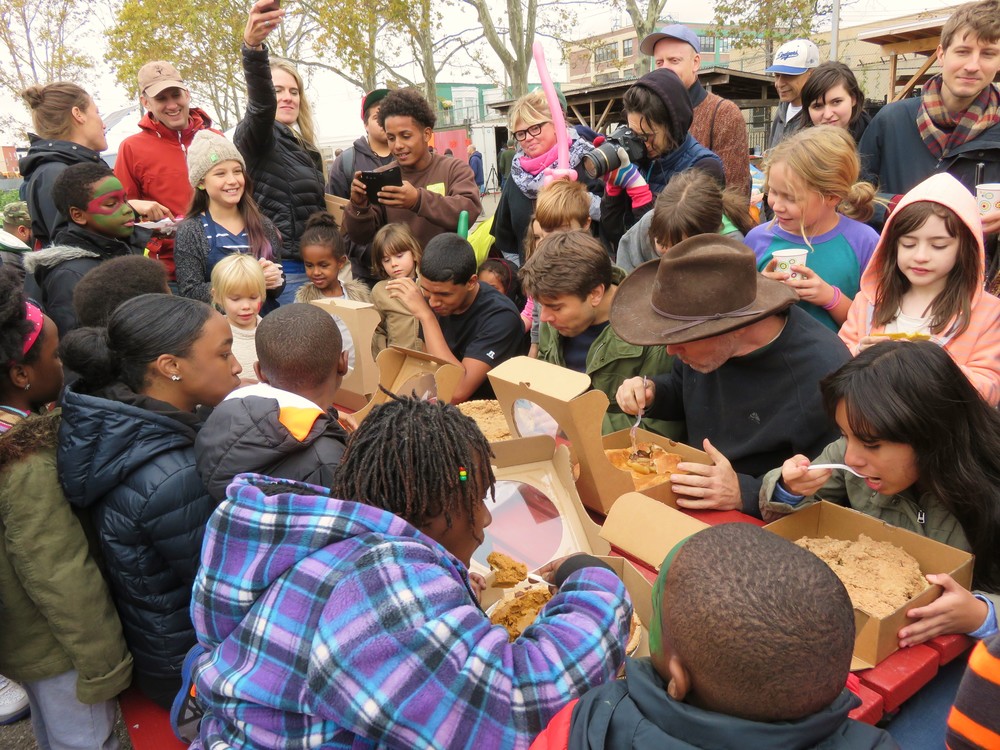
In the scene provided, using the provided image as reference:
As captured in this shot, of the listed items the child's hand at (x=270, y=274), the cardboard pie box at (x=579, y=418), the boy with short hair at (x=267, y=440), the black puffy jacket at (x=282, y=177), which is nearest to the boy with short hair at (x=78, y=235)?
the child's hand at (x=270, y=274)

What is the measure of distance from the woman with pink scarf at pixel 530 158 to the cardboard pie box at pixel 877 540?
2.54m

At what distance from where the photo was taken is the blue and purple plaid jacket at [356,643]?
1.07m

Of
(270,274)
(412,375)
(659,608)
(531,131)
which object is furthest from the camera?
(531,131)

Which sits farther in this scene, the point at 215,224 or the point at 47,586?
the point at 215,224

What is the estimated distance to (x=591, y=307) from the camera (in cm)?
291

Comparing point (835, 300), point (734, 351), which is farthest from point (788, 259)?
point (734, 351)

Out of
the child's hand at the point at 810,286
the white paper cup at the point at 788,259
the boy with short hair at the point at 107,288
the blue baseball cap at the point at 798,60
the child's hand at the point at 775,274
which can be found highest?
the blue baseball cap at the point at 798,60

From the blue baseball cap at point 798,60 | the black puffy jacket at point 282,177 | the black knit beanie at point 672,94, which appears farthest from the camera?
the blue baseball cap at point 798,60

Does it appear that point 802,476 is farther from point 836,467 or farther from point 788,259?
point 788,259

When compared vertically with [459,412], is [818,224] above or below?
above

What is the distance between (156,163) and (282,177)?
80 cm

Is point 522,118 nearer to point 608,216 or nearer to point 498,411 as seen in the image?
point 608,216

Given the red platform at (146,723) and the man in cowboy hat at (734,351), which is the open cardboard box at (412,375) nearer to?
the man in cowboy hat at (734,351)

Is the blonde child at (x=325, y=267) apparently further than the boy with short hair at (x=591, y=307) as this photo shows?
Yes
